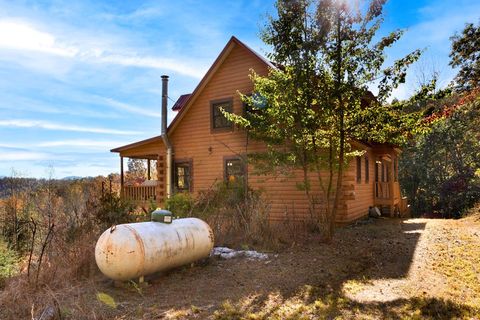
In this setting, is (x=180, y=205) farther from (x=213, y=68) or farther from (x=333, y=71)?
(x=213, y=68)

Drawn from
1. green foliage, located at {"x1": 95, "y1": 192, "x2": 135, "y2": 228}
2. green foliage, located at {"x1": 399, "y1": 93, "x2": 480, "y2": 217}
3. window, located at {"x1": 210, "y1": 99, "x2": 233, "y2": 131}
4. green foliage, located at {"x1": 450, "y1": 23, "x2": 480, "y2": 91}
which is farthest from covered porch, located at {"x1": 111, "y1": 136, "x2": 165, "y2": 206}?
green foliage, located at {"x1": 399, "y1": 93, "x2": 480, "y2": 217}

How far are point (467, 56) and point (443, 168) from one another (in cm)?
1340

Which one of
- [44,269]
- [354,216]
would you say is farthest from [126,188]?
[44,269]

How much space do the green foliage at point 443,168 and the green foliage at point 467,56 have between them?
817cm

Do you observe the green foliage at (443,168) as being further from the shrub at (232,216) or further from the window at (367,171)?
the shrub at (232,216)

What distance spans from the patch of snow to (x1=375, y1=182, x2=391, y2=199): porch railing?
11.0 metres

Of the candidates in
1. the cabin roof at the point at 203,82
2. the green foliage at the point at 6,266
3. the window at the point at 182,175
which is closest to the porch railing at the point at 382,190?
the cabin roof at the point at 203,82

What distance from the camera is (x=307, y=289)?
610 cm

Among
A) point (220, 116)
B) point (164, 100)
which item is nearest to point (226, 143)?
point (220, 116)

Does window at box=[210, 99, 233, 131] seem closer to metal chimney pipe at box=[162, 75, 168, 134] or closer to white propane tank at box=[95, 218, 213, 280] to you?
metal chimney pipe at box=[162, 75, 168, 134]

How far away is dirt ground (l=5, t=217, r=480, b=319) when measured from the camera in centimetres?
514

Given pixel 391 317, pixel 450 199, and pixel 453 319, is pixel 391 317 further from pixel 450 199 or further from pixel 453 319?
pixel 450 199

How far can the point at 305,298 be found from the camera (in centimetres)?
569

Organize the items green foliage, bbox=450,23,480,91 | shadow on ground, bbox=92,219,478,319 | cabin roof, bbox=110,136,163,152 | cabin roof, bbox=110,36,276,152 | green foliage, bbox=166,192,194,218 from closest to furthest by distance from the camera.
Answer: shadow on ground, bbox=92,219,478,319
green foliage, bbox=166,192,194,218
green foliage, bbox=450,23,480,91
cabin roof, bbox=110,36,276,152
cabin roof, bbox=110,136,163,152
